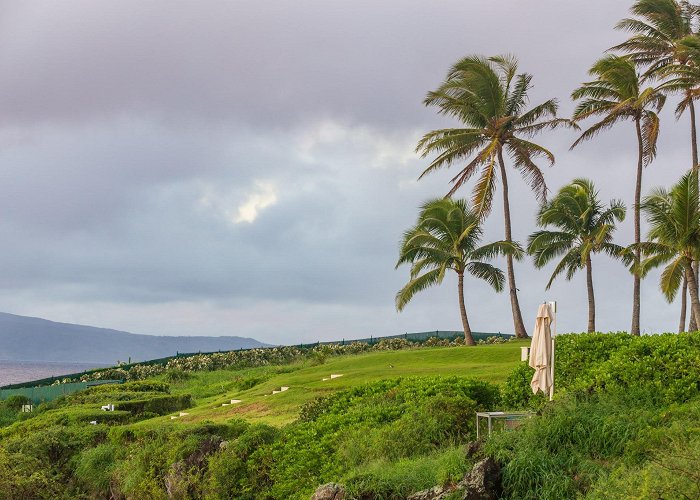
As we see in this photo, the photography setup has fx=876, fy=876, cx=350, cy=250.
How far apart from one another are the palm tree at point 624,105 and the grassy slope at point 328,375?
896cm

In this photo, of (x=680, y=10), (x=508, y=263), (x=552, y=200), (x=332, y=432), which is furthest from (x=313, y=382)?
(x=680, y=10)

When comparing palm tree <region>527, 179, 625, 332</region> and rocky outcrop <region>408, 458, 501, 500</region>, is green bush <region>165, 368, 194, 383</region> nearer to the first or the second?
palm tree <region>527, 179, 625, 332</region>

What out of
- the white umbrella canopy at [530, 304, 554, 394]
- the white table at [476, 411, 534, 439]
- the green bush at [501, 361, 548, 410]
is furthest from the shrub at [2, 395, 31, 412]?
the white umbrella canopy at [530, 304, 554, 394]

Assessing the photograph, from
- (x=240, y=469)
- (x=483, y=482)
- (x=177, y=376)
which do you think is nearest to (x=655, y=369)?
(x=483, y=482)

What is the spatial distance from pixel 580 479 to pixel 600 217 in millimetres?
29598

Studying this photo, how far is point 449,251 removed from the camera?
39.7m

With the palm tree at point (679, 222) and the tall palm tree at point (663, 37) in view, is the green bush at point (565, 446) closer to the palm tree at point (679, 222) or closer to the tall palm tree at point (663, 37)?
the palm tree at point (679, 222)

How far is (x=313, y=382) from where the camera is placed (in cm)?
2745

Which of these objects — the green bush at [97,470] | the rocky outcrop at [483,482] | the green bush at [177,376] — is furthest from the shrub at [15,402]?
the rocky outcrop at [483,482]

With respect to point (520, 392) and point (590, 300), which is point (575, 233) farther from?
point (520, 392)

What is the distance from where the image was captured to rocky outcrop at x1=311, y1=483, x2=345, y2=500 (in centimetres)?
1158

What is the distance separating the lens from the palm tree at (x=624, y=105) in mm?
36850

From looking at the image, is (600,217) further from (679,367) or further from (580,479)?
(580,479)

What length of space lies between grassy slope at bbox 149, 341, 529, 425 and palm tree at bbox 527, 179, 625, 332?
4213 mm
